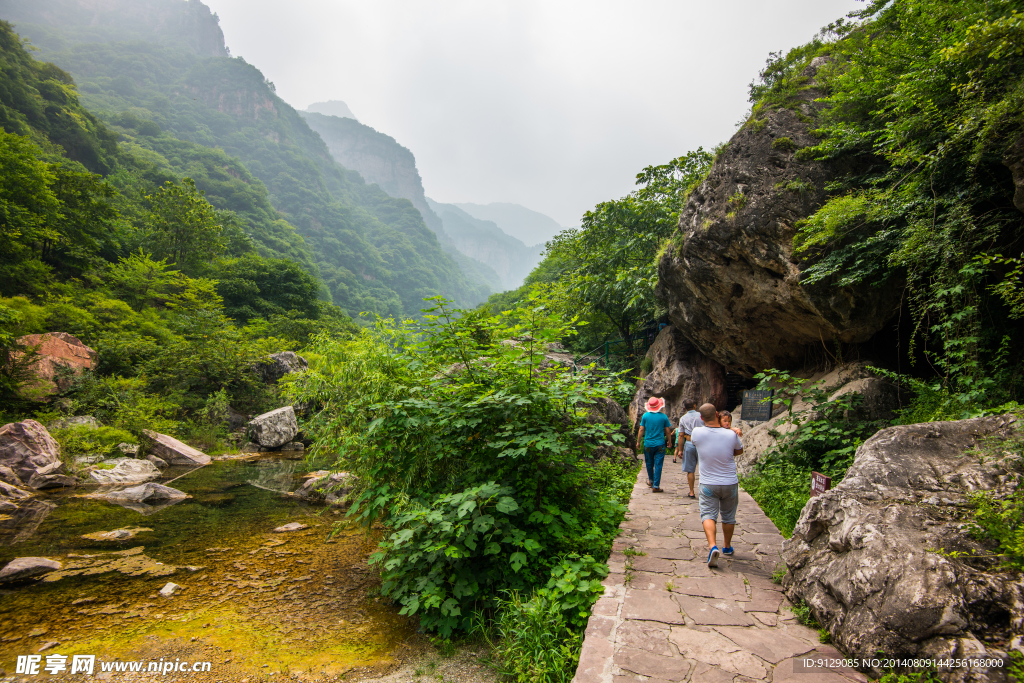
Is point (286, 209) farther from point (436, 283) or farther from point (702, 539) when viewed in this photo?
point (702, 539)

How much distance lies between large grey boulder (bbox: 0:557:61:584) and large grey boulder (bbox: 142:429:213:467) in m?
7.17

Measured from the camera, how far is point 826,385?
8008 mm

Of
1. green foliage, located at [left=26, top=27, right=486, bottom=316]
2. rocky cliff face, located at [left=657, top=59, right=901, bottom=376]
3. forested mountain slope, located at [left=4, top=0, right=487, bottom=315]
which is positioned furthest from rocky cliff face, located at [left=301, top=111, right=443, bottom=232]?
rocky cliff face, located at [left=657, top=59, right=901, bottom=376]

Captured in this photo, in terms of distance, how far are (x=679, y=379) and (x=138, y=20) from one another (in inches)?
6728

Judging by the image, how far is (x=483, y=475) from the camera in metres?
4.33

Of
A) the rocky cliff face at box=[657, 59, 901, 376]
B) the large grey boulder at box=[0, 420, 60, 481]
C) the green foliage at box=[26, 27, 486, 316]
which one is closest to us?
the rocky cliff face at box=[657, 59, 901, 376]

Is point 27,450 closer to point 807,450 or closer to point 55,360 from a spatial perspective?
point 55,360

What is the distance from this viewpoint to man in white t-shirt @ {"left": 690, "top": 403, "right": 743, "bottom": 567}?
4.17m

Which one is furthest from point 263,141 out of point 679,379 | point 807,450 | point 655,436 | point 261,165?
point 807,450

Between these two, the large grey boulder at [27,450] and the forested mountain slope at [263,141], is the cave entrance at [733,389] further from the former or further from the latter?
the forested mountain slope at [263,141]

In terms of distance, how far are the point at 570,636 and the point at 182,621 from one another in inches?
162

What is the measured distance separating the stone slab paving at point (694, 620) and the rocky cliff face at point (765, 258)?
493 cm

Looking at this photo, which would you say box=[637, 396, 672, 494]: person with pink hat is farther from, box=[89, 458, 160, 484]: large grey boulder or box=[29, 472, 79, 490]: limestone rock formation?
box=[29, 472, 79, 490]: limestone rock formation

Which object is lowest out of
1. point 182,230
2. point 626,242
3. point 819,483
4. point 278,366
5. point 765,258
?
point 819,483
